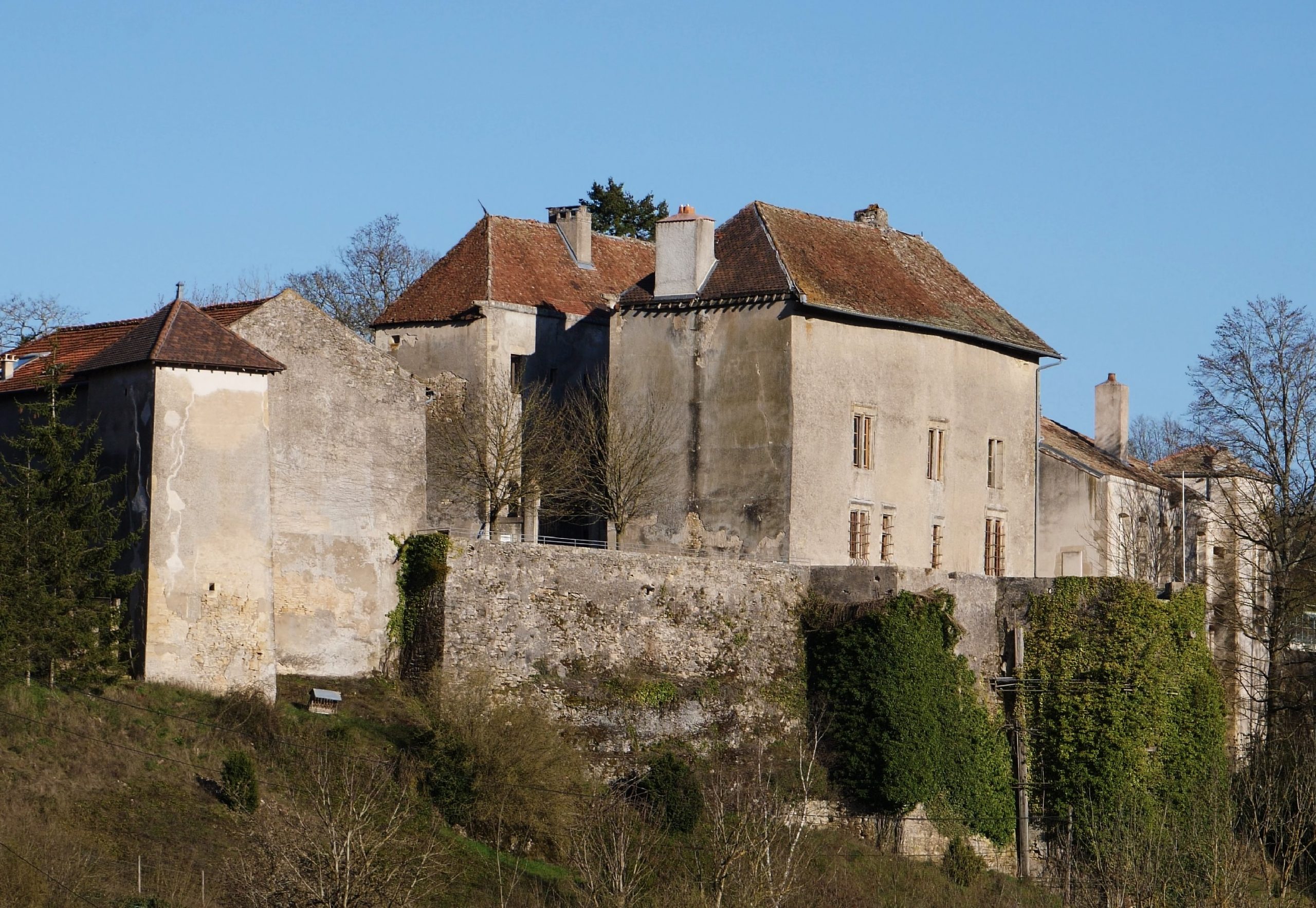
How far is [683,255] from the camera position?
139 feet

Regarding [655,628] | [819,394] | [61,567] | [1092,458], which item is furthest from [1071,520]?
[61,567]

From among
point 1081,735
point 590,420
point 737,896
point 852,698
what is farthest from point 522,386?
point 737,896

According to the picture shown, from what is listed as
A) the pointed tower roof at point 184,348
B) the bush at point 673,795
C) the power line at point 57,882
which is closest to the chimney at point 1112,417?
the bush at point 673,795

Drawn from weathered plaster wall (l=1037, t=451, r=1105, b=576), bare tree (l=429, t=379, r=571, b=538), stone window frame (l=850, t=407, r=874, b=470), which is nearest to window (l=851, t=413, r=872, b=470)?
stone window frame (l=850, t=407, r=874, b=470)

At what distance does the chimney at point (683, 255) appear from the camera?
4228cm

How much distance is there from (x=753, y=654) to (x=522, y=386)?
1013 centimetres

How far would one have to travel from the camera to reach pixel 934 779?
123 ft

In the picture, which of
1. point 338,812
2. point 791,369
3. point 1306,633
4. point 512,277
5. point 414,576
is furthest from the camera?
point 1306,633

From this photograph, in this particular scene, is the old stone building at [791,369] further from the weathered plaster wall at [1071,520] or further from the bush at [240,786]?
the bush at [240,786]

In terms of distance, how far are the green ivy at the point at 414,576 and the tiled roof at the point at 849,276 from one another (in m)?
8.65

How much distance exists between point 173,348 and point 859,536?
50.2ft

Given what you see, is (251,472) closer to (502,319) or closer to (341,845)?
(341,845)

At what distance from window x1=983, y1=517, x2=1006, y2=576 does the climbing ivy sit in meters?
5.77

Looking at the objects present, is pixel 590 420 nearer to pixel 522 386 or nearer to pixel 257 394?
pixel 522 386
